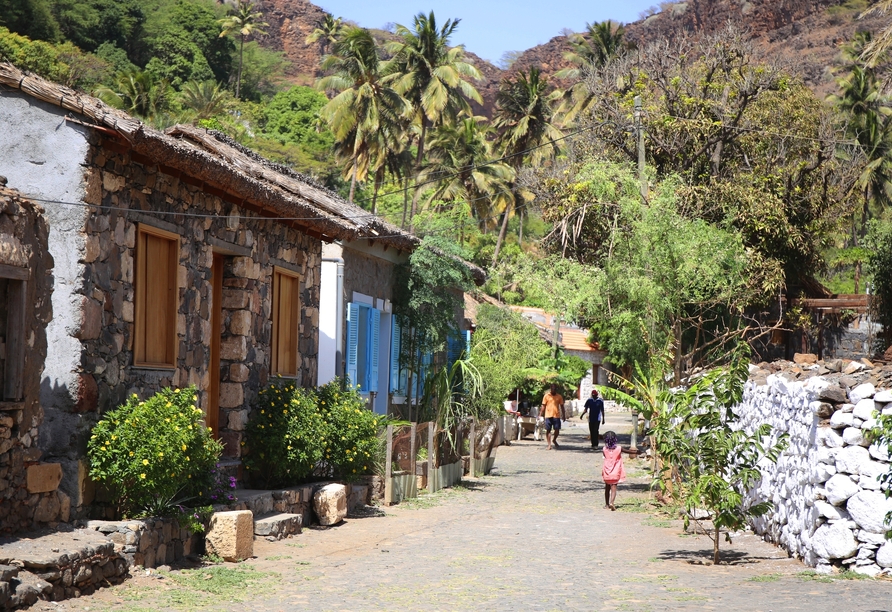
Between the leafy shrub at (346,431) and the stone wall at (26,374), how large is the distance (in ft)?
15.9

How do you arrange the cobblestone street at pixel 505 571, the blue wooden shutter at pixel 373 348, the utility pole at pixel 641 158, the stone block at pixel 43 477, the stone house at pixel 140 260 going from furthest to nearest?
the utility pole at pixel 641 158 → the blue wooden shutter at pixel 373 348 → the stone house at pixel 140 260 → the cobblestone street at pixel 505 571 → the stone block at pixel 43 477

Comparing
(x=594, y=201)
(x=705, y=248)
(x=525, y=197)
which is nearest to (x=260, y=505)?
(x=705, y=248)

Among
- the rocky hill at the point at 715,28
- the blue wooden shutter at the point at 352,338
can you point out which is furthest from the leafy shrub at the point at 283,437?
the rocky hill at the point at 715,28

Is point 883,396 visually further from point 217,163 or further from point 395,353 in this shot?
point 395,353

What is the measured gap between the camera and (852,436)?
8.84m

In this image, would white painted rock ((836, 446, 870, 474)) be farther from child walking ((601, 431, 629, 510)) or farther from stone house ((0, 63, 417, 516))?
stone house ((0, 63, 417, 516))

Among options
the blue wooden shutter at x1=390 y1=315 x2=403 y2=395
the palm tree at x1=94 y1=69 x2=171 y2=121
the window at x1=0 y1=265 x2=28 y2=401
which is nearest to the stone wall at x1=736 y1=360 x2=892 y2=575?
the window at x1=0 y1=265 x2=28 y2=401

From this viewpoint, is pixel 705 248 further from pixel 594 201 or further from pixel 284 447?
pixel 284 447

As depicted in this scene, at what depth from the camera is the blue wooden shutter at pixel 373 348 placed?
661 inches

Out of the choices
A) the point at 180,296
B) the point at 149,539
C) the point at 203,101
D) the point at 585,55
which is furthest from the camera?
the point at 585,55

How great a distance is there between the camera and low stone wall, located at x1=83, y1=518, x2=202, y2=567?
7.94 meters

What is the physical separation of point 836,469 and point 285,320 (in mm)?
7070

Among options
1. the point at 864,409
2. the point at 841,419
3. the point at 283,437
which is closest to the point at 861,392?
the point at 864,409

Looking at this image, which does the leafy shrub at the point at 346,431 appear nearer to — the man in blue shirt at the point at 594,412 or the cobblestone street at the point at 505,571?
the cobblestone street at the point at 505,571
